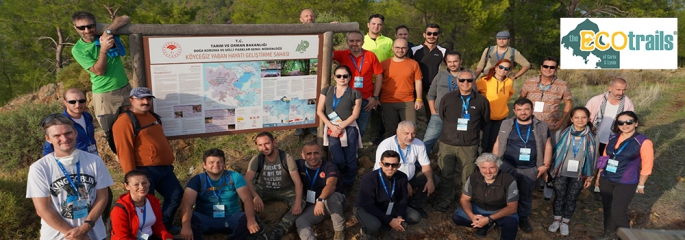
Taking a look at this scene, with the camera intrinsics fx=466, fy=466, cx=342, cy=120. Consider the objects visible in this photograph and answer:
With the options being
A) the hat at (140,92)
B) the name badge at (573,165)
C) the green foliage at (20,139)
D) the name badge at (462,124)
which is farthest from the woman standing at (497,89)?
the green foliage at (20,139)

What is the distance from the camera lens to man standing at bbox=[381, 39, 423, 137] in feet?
22.1

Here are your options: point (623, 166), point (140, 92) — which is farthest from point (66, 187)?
point (623, 166)

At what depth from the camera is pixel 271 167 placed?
5727 millimetres

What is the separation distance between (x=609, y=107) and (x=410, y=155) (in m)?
3.02

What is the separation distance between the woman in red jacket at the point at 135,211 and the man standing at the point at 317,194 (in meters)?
1.67

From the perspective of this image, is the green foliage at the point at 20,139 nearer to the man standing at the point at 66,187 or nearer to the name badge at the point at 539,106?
the man standing at the point at 66,187

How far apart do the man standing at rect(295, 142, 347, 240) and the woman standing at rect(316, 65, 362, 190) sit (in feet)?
1.50

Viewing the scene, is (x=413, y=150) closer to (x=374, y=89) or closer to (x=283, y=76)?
(x=374, y=89)

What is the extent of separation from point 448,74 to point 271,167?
9.37 feet

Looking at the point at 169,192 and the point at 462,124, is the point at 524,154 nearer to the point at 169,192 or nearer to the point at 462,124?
the point at 462,124

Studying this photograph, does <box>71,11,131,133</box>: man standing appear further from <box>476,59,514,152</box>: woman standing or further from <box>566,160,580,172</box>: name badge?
<box>566,160,580,172</box>: name badge

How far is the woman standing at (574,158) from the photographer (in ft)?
19.2

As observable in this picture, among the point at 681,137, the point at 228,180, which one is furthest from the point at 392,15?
the point at 228,180

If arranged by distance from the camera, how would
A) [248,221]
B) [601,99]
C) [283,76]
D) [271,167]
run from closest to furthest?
[248,221] → [271,167] → [283,76] → [601,99]
